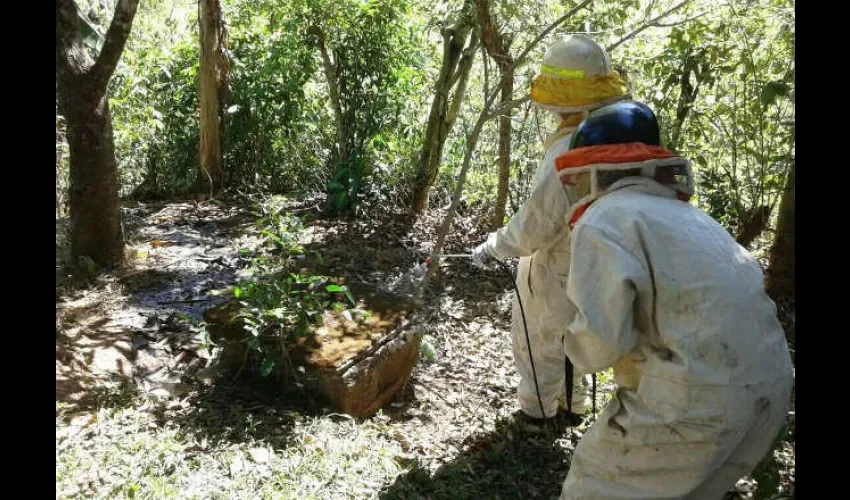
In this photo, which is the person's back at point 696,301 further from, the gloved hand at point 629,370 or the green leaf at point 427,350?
the green leaf at point 427,350

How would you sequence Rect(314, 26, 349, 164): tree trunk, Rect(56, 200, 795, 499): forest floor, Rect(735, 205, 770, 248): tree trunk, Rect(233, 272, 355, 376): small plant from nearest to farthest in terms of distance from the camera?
Rect(56, 200, 795, 499): forest floor < Rect(233, 272, 355, 376): small plant < Rect(735, 205, 770, 248): tree trunk < Rect(314, 26, 349, 164): tree trunk

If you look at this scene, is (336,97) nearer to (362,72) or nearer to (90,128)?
(362,72)

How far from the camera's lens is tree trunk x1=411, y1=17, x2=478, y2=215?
255 inches

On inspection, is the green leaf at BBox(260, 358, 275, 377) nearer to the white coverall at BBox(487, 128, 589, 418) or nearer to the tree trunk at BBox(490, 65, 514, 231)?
the white coverall at BBox(487, 128, 589, 418)

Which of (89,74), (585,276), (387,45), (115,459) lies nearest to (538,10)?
(387,45)

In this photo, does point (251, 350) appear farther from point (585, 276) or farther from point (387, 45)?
point (387, 45)

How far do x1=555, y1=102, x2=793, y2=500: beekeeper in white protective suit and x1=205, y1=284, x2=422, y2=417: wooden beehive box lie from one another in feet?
5.51

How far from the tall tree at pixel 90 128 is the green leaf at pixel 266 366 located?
6.66 feet

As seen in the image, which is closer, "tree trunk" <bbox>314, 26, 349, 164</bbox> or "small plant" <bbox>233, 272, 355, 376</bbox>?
"small plant" <bbox>233, 272, 355, 376</bbox>

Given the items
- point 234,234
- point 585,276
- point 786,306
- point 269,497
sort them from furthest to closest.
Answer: point 234,234 → point 786,306 → point 269,497 → point 585,276

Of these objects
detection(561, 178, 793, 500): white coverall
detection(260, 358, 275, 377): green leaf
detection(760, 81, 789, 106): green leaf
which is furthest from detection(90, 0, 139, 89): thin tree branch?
detection(760, 81, 789, 106): green leaf

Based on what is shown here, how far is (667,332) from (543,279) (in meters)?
1.42

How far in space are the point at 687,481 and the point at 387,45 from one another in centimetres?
559
